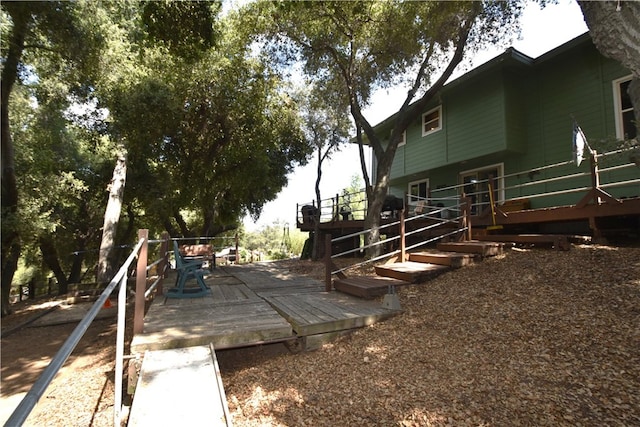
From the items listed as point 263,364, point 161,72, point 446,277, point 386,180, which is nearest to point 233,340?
point 263,364

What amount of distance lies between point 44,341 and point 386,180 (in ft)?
Answer: 31.1

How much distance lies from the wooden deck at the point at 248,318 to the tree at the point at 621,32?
151 inches

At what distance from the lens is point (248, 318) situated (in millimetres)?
4754

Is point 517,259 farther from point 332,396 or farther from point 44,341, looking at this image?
point 44,341

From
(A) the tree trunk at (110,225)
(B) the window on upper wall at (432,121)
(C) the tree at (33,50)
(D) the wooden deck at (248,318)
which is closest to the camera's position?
(D) the wooden deck at (248,318)

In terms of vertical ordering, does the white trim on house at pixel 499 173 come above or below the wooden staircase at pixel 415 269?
above

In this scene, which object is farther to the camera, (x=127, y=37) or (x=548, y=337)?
(x=127, y=37)

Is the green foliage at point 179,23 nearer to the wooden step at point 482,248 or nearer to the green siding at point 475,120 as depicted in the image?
the wooden step at point 482,248

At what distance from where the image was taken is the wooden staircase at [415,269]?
6.10m

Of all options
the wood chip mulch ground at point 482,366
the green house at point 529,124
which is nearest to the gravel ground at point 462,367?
the wood chip mulch ground at point 482,366

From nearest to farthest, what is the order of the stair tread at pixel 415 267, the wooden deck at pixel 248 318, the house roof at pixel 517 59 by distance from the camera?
the wooden deck at pixel 248 318 → the stair tread at pixel 415 267 → the house roof at pixel 517 59

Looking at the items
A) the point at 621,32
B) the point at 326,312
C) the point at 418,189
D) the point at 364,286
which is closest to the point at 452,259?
the point at 364,286

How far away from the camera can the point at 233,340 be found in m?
4.08

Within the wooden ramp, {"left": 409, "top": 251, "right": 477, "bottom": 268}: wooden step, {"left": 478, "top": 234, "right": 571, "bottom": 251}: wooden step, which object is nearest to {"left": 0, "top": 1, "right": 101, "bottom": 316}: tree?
the wooden ramp
